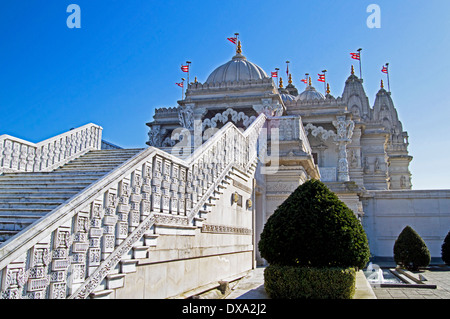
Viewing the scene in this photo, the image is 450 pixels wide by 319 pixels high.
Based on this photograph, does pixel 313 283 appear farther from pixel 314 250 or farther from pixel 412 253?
pixel 412 253

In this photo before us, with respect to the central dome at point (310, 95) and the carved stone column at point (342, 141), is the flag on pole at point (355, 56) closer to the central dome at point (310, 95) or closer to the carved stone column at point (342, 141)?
the central dome at point (310, 95)

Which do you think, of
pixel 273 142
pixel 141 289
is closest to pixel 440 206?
pixel 273 142

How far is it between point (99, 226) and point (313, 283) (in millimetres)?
3368

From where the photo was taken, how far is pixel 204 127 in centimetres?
2775

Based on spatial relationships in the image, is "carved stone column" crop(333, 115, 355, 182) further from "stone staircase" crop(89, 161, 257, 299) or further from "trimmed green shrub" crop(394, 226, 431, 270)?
"stone staircase" crop(89, 161, 257, 299)

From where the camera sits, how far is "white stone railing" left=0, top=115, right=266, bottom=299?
4.59 metres

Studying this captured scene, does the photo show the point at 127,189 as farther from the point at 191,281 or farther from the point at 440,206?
the point at 440,206

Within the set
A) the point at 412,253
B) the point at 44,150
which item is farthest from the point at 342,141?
the point at 44,150

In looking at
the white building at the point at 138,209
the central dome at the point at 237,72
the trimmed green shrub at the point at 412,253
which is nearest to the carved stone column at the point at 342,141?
the central dome at the point at 237,72

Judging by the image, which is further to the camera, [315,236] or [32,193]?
[32,193]

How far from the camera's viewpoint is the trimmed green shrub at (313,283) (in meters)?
6.46

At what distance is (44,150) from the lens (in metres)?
10.3
